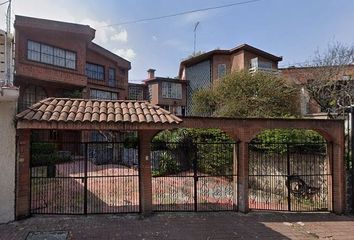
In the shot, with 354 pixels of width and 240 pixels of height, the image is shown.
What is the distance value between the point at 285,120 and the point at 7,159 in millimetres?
8738

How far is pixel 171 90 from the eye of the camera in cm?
3412

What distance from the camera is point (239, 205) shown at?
10.6 m

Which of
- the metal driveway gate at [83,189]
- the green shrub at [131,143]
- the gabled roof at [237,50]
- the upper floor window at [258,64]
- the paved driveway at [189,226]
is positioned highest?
the gabled roof at [237,50]

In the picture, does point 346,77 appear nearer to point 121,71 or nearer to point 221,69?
point 221,69

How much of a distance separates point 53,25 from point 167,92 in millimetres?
15142

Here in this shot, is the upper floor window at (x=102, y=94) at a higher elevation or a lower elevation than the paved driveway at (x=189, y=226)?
higher

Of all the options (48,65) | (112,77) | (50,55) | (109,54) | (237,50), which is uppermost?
(237,50)

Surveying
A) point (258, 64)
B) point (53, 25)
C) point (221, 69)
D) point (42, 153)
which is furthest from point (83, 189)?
point (221, 69)

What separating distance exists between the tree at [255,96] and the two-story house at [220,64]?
20.9 feet

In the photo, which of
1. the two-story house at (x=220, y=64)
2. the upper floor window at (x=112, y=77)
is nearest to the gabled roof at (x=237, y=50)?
the two-story house at (x=220, y=64)

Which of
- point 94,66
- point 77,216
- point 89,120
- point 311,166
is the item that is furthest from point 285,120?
point 94,66

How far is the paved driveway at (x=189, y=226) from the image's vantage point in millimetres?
8153

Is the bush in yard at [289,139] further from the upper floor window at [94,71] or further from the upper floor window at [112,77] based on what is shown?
the upper floor window at [112,77]

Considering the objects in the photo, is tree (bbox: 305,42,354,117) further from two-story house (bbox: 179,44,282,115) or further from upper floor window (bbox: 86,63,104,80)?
upper floor window (bbox: 86,63,104,80)
